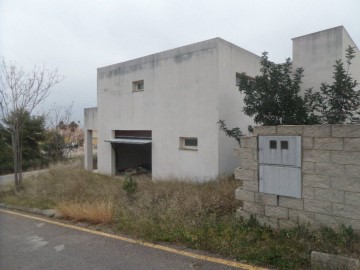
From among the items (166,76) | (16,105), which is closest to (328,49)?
(166,76)

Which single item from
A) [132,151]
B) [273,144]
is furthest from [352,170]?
[132,151]

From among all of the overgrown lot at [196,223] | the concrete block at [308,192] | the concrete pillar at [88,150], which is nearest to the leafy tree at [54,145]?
the concrete pillar at [88,150]

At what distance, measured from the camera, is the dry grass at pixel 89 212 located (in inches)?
249

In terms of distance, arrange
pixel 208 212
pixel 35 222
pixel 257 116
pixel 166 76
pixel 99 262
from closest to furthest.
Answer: pixel 99 262 → pixel 208 212 → pixel 35 222 → pixel 257 116 → pixel 166 76

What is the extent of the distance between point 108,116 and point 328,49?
9.99 metres

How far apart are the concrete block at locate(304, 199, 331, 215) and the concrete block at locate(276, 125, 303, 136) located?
109 centimetres

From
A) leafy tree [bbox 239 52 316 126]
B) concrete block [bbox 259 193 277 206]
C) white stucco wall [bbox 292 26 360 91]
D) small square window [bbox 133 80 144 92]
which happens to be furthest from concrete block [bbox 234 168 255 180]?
small square window [bbox 133 80 144 92]

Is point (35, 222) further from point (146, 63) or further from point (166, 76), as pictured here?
point (146, 63)

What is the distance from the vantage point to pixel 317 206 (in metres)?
4.66

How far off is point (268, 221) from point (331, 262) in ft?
4.87

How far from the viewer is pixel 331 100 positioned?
7.14 m

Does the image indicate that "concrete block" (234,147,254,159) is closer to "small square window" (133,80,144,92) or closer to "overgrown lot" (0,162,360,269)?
"overgrown lot" (0,162,360,269)

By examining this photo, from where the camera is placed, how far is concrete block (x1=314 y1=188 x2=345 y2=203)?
4.46 meters

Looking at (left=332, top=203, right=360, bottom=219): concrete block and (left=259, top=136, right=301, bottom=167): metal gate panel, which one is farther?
(left=259, top=136, right=301, bottom=167): metal gate panel
